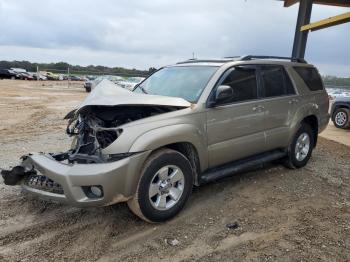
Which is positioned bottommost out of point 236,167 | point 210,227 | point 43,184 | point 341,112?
point 210,227

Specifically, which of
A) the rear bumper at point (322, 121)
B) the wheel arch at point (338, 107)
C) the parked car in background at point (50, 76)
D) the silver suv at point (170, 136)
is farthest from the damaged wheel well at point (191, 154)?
the parked car in background at point (50, 76)

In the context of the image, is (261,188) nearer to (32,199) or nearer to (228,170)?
(228,170)

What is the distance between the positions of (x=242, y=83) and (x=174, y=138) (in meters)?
1.55

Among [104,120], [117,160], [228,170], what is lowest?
[228,170]

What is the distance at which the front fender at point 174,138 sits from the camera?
3.63 m

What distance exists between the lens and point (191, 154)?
426 cm

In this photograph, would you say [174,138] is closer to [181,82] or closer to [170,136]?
[170,136]

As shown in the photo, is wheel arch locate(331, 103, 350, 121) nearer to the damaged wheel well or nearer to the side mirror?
the side mirror

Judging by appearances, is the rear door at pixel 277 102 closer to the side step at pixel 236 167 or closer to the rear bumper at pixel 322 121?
the side step at pixel 236 167

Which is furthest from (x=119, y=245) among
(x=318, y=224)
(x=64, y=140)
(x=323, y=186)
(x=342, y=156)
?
(x=342, y=156)

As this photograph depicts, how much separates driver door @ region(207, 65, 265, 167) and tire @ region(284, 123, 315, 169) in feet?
3.10

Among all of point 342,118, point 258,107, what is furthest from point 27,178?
point 342,118

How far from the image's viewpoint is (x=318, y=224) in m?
4.06

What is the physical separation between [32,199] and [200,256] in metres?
2.34
